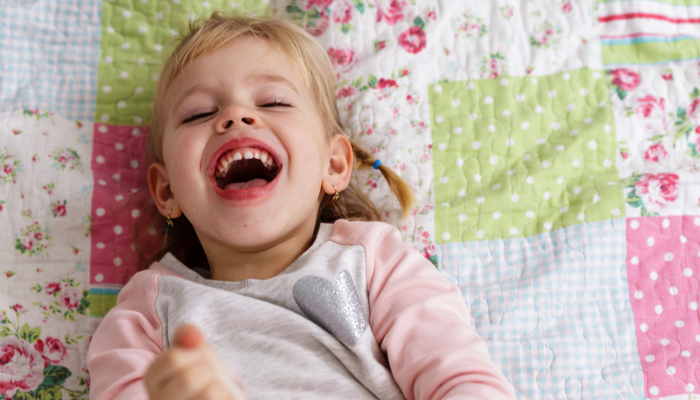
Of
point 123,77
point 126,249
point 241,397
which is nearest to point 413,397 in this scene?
point 241,397

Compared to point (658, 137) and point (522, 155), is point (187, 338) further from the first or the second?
point (658, 137)

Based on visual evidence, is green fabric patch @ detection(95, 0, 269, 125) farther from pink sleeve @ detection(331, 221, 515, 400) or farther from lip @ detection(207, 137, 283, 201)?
pink sleeve @ detection(331, 221, 515, 400)

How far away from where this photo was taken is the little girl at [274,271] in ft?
2.77

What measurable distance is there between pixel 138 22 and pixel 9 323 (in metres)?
0.72

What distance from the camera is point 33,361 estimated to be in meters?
1.05

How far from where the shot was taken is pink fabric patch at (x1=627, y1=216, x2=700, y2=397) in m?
0.99

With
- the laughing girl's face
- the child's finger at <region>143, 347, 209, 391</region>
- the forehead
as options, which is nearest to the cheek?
the laughing girl's face

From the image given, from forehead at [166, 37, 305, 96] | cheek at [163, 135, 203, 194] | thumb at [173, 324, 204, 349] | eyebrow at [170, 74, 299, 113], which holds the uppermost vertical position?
forehead at [166, 37, 305, 96]

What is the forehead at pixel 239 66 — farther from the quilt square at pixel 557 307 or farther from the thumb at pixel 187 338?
the thumb at pixel 187 338

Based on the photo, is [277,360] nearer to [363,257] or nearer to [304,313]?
[304,313]

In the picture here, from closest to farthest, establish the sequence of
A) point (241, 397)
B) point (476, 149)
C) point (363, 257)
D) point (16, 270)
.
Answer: point (241, 397) → point (363, 257) → point (16, 270) → point (476, 149)

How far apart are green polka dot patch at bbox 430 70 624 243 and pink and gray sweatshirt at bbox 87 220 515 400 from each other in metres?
0.26

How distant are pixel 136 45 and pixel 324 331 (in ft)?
2.79

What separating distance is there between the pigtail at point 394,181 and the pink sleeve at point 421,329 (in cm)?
15
